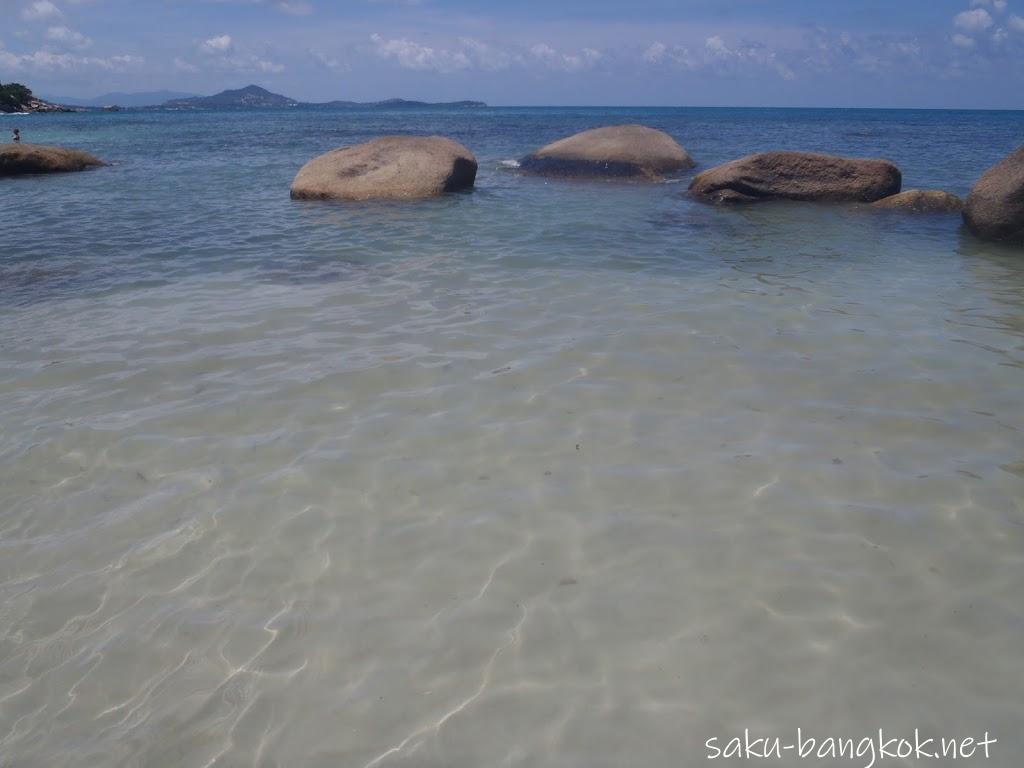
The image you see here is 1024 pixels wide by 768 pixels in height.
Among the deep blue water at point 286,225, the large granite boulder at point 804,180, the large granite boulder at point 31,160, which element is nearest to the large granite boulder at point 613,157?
the deep blue water at point 286,225

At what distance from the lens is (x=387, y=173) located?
484 inches

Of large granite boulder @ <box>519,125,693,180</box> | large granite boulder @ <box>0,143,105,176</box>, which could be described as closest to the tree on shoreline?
large granite boulder @ <box>0,143,105,176</box>

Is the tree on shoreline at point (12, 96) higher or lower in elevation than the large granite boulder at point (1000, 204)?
higher

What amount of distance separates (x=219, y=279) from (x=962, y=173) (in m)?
15.2

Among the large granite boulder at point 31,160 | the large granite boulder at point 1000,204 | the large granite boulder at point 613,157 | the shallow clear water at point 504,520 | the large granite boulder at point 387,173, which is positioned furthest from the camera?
the large granite boulder at point 31,160

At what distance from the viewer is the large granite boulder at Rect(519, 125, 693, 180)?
15.0m

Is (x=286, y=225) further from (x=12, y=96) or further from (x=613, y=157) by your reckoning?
(x=12, y=96)

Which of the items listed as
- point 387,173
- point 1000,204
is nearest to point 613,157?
point 387,173

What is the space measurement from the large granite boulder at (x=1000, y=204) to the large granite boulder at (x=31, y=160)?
18.8m

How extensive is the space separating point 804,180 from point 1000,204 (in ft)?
11.3

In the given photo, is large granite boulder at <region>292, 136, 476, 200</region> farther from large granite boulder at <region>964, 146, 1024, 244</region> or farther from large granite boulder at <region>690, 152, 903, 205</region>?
large granite boulder at <region>964, 146, 1024, 244</region>

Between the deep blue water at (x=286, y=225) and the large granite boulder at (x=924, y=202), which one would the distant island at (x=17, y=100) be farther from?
the large granite boulder at (x=924, y=202)

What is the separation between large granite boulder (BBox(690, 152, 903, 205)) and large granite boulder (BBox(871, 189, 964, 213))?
1.98ft

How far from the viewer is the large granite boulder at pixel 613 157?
49.2ft
